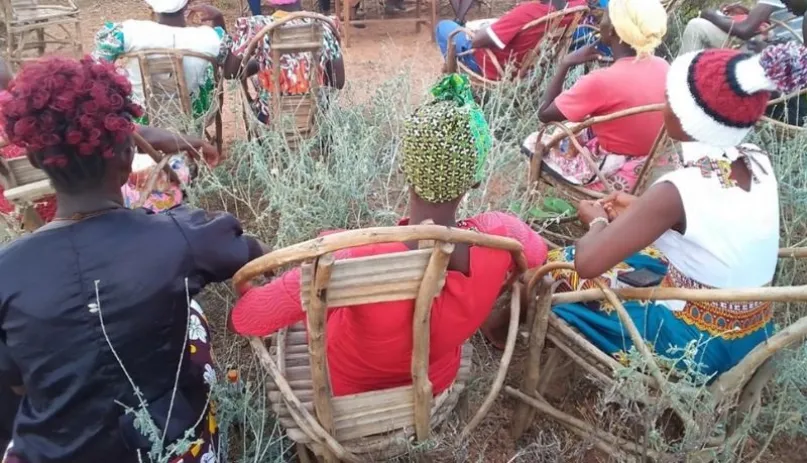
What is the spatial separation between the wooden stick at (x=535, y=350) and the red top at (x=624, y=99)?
1164mm

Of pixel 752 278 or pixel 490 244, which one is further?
pixel 752 278

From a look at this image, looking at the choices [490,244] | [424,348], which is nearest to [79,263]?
[424,348]

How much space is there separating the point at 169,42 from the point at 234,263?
86.4 inches

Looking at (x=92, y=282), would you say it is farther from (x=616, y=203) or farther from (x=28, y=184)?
(x=616, y=203)

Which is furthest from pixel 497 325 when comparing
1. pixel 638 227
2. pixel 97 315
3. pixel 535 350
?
pixel 97 315

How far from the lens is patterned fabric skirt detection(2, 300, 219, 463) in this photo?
5.73 ft

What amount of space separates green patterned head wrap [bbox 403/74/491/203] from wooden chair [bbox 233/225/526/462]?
0.55ft

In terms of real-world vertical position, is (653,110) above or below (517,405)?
above

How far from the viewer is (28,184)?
6.82 feet

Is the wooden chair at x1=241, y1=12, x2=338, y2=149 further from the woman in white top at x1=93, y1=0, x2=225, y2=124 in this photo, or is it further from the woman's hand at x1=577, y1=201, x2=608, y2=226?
the woman's hand at x1=577, y1=201, x2=608, y2=226

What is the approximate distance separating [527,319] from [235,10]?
21.2 feet

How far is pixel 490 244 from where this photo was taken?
1577mm

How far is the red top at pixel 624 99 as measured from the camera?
9.07 feet

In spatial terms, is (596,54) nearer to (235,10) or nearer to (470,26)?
(470,26)
